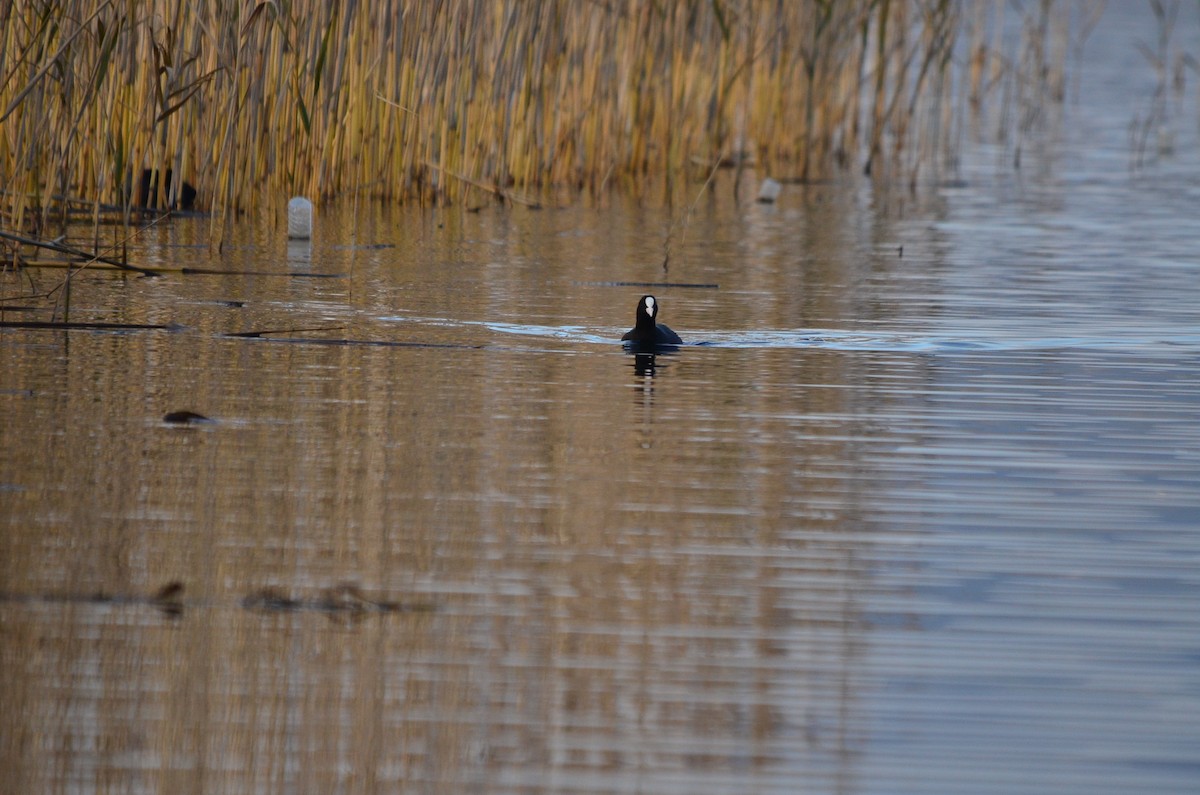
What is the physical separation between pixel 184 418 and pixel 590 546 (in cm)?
184

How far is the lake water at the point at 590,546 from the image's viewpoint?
338cm

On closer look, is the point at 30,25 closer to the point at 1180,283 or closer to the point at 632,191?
the point at 1180,283

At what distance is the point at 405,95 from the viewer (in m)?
13.0

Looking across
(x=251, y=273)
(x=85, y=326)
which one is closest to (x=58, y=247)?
(x=85, y=326)

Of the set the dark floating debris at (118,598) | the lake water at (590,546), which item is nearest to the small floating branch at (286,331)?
the lake water at (590,546)

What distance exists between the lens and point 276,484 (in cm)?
516

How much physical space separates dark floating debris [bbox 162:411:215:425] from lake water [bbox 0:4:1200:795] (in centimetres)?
11

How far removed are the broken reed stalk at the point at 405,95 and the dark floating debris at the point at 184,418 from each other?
2.68 metres

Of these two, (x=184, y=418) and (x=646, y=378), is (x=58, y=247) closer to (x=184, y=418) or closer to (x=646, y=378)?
(x=184, y=418)

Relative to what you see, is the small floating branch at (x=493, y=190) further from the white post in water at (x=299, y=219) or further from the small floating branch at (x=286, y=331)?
the small floating branch at (x=286, y=331)

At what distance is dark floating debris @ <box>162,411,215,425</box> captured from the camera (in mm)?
5988

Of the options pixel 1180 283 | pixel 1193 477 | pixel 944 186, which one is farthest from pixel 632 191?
pixel 1193 477

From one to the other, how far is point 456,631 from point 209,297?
5.42 metres

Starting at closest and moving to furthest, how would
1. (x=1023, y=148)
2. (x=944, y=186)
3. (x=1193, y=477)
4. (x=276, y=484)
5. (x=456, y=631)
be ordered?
(x=456, y=631) < (x=276, y=484) < (x=1193, y=477) < (x=944, y=186) < (x=1023, y=148)
